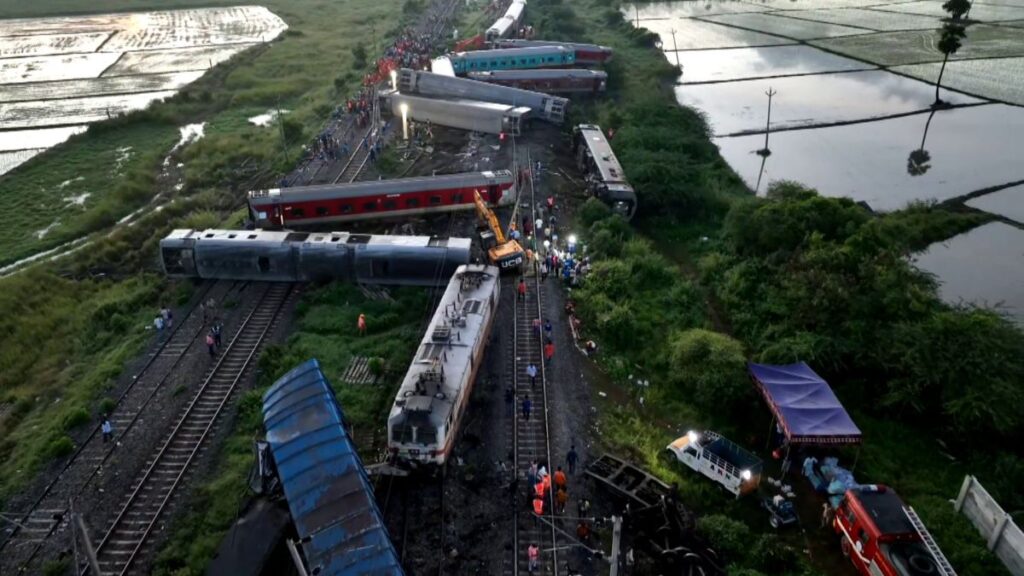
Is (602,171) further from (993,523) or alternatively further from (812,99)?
(812,99)

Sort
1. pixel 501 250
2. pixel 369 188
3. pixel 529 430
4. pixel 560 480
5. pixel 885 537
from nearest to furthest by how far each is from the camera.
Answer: pixel 885 537 < pixel 560 480 < pixel 529 430 < pixel 501 250 < pixel 369 188

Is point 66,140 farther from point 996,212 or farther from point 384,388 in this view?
point 996,212

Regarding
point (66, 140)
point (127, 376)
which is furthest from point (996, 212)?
point (66, 140)

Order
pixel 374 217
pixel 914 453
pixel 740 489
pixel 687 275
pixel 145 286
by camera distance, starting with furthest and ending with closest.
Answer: pixel 374 217
pixel 687 275
pixel 145 286
pixel 914 453
pixel 740 489

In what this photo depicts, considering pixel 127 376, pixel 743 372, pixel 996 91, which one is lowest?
pixel 127 376

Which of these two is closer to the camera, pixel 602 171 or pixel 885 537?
pixel 885 537

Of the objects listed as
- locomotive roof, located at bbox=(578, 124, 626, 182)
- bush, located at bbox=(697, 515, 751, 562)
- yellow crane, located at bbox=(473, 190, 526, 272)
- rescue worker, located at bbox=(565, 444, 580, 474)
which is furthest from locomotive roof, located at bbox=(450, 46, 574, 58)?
bush, located at bbox=(697, 515, 751, 562)

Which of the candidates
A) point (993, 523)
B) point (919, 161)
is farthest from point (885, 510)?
point (919, 161)

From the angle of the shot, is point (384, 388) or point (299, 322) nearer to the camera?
point (384, 388)
